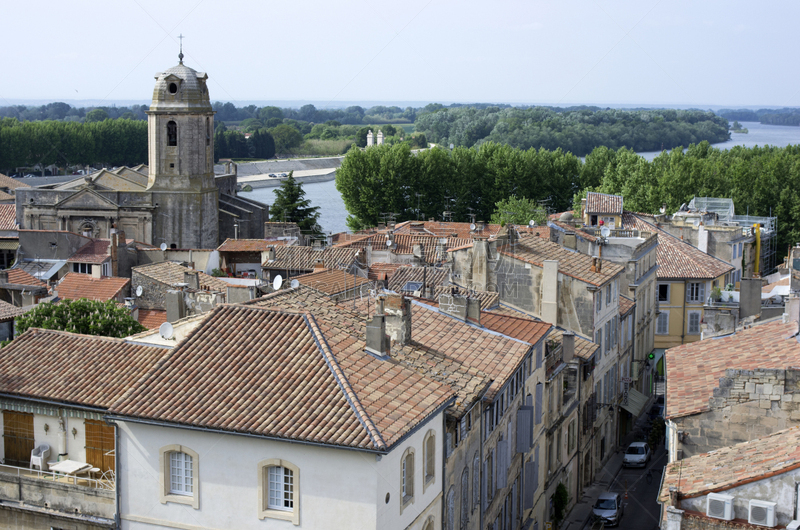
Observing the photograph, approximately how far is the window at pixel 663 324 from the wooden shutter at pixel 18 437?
101 feet

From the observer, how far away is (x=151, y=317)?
3488 centimetres

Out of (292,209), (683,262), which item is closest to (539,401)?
(683,262)

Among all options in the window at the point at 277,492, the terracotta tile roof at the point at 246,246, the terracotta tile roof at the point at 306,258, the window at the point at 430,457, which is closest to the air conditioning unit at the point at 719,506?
the window at the point at 430,457

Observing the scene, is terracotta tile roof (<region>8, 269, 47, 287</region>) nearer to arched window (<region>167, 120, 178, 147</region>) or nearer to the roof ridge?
the roof ridge

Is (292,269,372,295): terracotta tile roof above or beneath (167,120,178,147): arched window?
beneath

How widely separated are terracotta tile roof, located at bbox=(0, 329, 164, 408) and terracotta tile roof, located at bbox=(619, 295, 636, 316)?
808 inches

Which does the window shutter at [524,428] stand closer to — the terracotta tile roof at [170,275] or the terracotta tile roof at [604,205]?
the terracotta tile roof at [170,275]

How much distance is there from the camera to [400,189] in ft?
272

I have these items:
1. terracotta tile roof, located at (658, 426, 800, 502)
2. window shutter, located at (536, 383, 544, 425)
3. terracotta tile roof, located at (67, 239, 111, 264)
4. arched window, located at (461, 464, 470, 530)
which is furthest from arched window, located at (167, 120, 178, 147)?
terracotta tile roof, located at (658, 426, 800, 502)

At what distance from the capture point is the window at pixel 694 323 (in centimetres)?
4353

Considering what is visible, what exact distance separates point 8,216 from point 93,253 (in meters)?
21.8

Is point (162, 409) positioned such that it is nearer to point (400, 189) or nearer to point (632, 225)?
point (632, 225)

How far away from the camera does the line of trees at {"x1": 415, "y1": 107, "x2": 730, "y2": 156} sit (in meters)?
142

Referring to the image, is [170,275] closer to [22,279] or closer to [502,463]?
[22,279]
